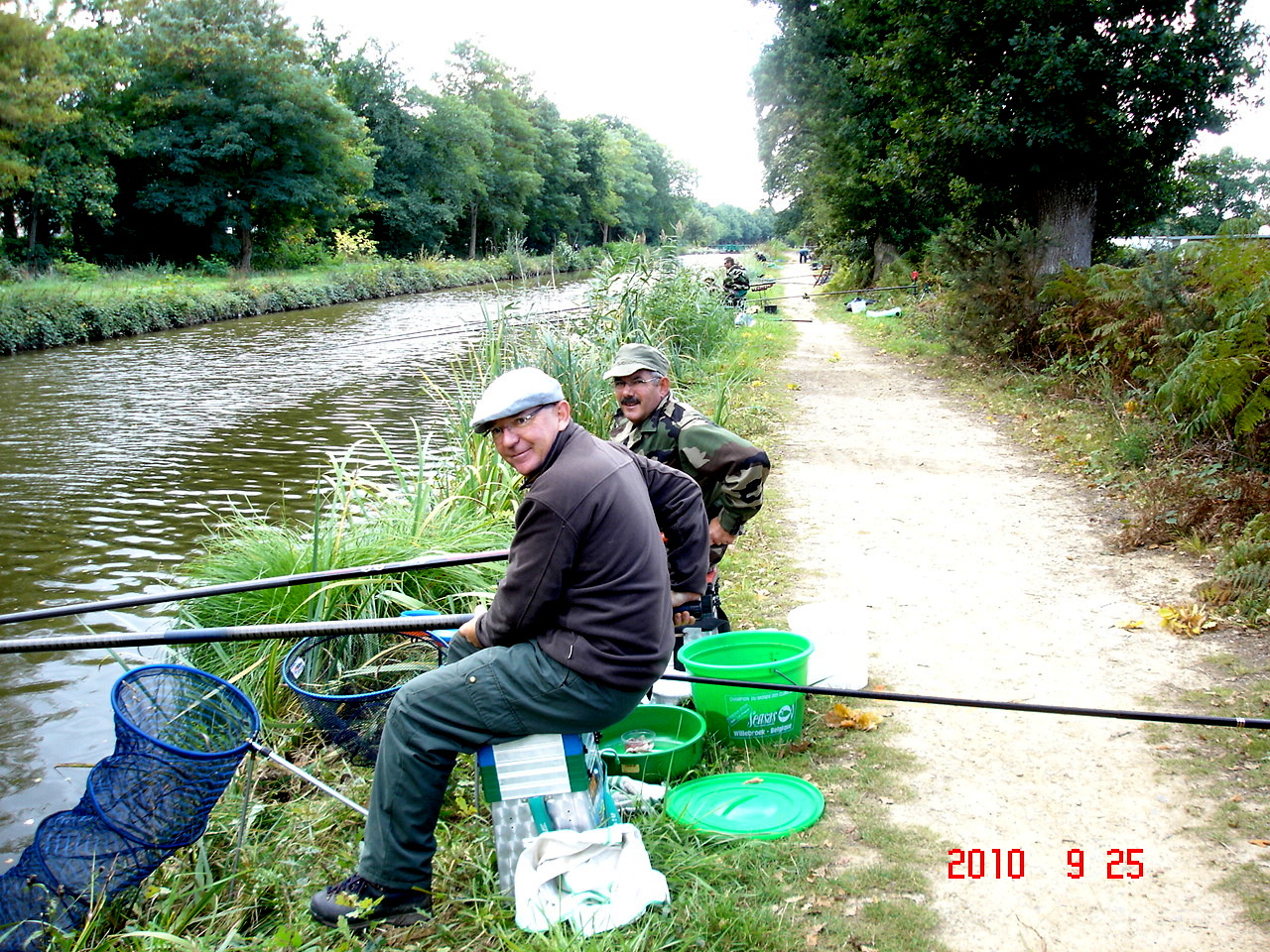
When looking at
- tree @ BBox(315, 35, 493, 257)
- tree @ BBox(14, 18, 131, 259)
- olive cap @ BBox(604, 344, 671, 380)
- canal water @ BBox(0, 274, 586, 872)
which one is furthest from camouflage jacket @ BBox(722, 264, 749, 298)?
tree @ BBox(315, 35, 493, 257)

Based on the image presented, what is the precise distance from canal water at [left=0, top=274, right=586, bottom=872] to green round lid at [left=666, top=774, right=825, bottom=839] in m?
3.10

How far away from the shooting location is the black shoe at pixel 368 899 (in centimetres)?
299

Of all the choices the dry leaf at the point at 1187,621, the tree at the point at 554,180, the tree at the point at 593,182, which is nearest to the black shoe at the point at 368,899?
the dry leaf at the point at 1187,621

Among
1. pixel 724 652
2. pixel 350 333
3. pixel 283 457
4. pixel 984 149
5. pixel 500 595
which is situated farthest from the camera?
pixel 350 333

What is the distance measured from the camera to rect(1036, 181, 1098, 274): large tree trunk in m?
13.9

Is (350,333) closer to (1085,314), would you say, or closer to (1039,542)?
(1085,314)

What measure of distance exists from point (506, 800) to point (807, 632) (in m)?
2.03

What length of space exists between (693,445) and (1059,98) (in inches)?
418

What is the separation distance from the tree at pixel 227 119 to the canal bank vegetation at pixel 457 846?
39.6m

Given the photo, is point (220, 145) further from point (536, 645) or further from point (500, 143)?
point (536, 645)

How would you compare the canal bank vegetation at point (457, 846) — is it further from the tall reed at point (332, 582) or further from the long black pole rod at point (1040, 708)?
the long black pole rod at point (1040, 708)

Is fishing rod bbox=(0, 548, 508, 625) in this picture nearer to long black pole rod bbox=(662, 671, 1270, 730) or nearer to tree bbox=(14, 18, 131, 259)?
long black pole rod bbox=(662, 671, 1270, 730)

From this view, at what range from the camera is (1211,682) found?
4.66m

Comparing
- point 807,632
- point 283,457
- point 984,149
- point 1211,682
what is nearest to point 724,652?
point 807,632
